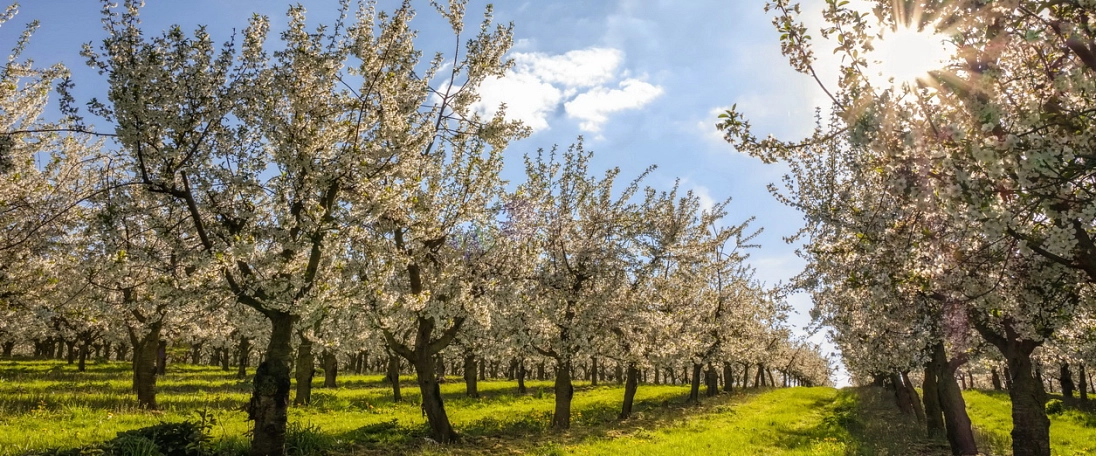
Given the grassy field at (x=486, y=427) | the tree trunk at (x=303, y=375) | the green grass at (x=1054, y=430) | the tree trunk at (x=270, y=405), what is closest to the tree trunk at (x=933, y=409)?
the grassy field at (x=486, y=427)

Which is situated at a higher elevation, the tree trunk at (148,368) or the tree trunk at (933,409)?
the tree trunk at (148,368)

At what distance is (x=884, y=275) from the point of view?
37.4ft

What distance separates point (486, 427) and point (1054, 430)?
26.4m

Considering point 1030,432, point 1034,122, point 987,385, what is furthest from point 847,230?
point 987,385

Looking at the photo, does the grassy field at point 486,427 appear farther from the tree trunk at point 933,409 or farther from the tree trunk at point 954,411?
the tree trunk at point 954,411

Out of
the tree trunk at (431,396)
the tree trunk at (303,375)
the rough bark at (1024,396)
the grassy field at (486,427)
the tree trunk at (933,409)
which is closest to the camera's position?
the rough bark at (1024,396)

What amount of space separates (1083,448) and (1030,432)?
9172 millimetres

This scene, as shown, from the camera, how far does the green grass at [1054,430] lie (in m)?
20.4

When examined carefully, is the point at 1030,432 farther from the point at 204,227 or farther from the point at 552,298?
the point at 204,227

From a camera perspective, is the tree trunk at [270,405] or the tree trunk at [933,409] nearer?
the tree trunk at [270,405]

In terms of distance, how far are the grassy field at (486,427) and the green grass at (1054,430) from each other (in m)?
0.07

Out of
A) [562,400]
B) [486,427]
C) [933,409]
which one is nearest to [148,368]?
[486,427]

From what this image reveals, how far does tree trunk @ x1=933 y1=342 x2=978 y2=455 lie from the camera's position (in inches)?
671

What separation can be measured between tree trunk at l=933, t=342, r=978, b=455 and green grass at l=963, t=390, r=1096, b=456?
3265 millimetres
